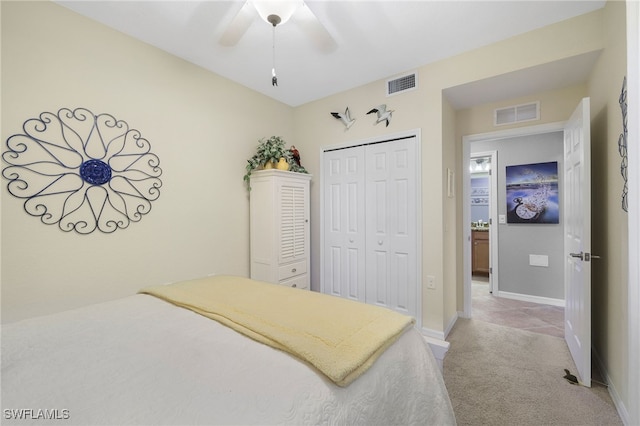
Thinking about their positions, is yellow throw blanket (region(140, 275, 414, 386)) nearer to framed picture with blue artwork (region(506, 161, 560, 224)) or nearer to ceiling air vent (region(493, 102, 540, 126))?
ceiling air vent (region(493, 102, 540, 126))

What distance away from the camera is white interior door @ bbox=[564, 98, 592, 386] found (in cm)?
185

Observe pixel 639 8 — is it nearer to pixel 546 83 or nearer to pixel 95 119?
pixel 546 83

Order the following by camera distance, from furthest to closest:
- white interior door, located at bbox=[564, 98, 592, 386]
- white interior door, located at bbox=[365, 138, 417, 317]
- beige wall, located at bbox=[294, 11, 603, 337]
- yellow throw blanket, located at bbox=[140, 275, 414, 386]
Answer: white interior door, located at bbox=[365, 138, 417, 317] < beige wall, located at bbox=[294, 11, 603, 337] < white interior door, located at bbox=[564, 98, 592, 386] < yellow throw blanket, located at bbox=[140, 275, 414, 386]

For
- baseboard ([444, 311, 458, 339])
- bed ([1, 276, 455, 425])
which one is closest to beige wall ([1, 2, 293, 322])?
bed ([1, 276, 455, 425])

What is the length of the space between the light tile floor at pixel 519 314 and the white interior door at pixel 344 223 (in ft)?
5.18

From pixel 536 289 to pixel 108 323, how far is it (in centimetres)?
471

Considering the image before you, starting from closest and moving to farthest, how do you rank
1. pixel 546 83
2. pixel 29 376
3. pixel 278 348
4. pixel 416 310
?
pixel 29 376
pixel 278 348
pixel 546 83
pixel 416 310

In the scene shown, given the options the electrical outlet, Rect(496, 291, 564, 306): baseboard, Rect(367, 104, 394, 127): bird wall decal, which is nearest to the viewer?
the electrical outlet

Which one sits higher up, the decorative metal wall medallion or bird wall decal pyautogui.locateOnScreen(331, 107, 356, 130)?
bird wall decal pyautogui.locateOnScreen(331, 107, 356, 130)

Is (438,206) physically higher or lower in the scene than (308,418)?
higher

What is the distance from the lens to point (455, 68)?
246 cm

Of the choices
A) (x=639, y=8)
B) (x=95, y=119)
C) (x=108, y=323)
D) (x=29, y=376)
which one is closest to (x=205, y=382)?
(x=29, y=376)

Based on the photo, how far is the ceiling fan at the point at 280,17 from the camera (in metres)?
1.48

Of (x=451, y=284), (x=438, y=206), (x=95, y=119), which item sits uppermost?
(x=95, y=119)
